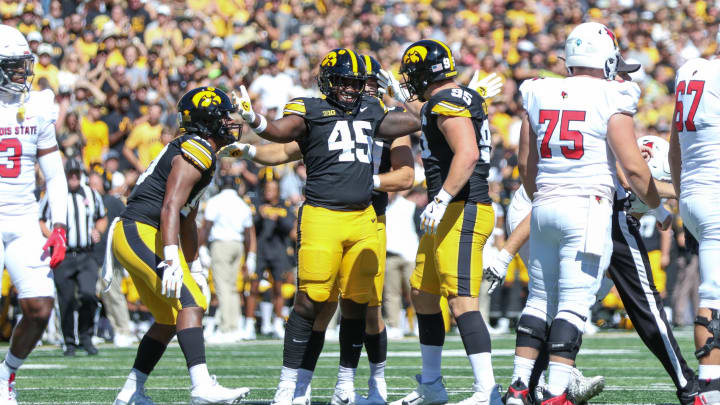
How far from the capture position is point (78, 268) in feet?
40.3

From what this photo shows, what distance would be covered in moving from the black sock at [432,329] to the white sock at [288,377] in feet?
3.24

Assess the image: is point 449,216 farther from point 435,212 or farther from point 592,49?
point 592,49

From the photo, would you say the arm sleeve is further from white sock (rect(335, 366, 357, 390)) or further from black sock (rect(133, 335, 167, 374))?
white sock (rect(335, 366, 357, 390))

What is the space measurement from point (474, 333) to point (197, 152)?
187 centimetres

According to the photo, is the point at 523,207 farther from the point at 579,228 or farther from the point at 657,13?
the point at 657,13

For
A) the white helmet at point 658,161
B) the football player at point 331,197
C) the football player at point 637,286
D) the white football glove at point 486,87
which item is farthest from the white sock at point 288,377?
the white helmet at point 658,161

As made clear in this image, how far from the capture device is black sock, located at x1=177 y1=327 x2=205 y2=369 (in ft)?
20.6

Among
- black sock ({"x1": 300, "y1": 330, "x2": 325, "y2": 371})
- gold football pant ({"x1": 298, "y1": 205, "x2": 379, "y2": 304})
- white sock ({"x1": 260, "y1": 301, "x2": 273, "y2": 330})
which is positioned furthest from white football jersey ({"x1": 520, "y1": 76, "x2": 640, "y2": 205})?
white sock ({"x1": 260, "y1": 301, "x2": 273, "y2": 330})

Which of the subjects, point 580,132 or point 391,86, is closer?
point 580,132

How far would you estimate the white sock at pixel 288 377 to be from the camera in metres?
6.39

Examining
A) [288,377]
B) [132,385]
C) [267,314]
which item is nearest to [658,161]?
[288,377]

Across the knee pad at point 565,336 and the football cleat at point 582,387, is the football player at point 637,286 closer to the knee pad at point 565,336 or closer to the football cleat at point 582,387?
the football cleat at point 582,387

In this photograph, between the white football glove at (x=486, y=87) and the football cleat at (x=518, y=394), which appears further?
the white football glove at (x=486, y=87)

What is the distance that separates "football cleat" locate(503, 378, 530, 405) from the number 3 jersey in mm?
1500
